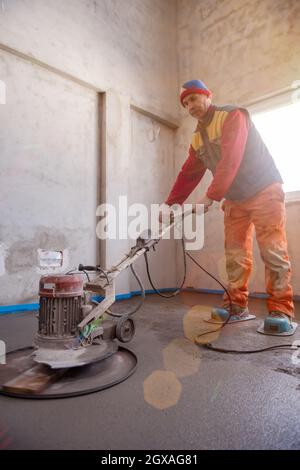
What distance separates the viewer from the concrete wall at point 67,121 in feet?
9.57

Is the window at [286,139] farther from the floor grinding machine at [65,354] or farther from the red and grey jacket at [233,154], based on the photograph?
the floor grinding machine at [65,354]

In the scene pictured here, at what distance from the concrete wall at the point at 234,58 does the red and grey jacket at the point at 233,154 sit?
140cm

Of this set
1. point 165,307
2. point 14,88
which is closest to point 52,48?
point 14,88

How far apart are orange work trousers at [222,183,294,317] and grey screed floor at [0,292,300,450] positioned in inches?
20.3

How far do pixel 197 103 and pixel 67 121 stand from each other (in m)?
1.69

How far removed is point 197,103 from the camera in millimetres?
2162

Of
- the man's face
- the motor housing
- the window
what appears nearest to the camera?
the motor housing

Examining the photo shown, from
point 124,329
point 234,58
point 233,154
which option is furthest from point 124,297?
point 234,58

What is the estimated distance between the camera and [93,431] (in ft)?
3.05

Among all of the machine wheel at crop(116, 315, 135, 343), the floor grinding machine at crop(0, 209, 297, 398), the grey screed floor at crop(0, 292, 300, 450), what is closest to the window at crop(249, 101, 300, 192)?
the grey screed floor at crop(0, 292, 300, 450)

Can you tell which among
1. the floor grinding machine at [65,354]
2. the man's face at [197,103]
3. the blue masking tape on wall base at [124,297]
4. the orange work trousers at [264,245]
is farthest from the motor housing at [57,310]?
the man's face at [197,103]

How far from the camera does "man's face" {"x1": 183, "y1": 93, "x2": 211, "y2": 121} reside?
2.15 meters

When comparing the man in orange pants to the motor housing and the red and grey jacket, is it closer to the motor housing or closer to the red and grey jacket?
the red and grey jacket
